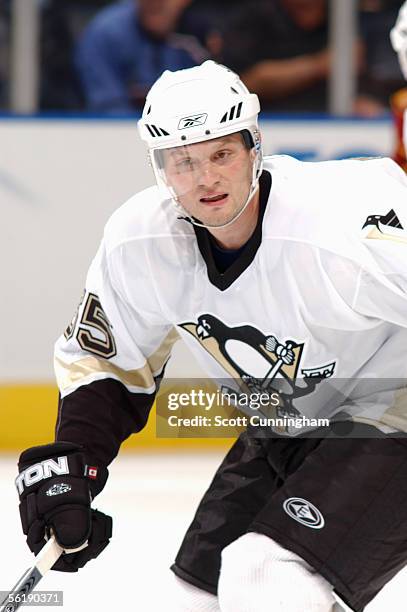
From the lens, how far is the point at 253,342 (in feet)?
7.16

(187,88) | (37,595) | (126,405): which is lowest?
(37,595)

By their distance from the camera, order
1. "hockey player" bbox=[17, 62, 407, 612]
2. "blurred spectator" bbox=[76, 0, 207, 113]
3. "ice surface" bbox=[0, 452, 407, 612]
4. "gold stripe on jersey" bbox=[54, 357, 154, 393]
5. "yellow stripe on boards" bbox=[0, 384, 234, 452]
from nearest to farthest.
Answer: "hockey player" bbox=[17, 62, 407, 612] < "gold stripe on jersey" bbox=[54, 357, 154, 393] < "ice surface" bbox=[0, 452, 407, 612] < "yellow stripe on boards" bbox=[0, 384, 234, 452] < "blurred spectator" bbox=[76, 0, 207, 113]

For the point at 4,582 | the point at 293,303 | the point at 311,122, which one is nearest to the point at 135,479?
the point at 4,582

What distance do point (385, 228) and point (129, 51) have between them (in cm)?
295

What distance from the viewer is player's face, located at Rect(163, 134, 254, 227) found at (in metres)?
2.09

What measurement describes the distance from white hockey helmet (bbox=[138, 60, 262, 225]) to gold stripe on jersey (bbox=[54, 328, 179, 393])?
31cm

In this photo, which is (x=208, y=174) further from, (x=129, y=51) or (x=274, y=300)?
(x=129, y=51)

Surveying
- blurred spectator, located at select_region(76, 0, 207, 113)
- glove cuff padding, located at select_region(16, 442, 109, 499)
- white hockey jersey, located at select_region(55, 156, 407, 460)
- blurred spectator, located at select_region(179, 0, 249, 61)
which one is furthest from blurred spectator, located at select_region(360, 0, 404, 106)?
glove cuff padding, located at select_region(16, 442, 109, 499)

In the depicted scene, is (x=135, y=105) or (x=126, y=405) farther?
(x=135, y=105)

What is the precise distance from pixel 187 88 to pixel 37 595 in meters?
1.22

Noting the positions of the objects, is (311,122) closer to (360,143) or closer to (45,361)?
(360,143)

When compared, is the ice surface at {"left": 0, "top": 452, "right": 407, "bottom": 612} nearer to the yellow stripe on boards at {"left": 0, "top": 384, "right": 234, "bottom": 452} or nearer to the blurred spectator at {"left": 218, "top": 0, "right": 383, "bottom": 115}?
the yellow stripe on boards at {"left": 0, "top": 384, "right": 234, "bottom": 452}

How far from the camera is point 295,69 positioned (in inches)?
198

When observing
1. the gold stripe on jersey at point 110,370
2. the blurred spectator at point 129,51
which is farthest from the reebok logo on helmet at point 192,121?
the blurred spectator at point 129,51
